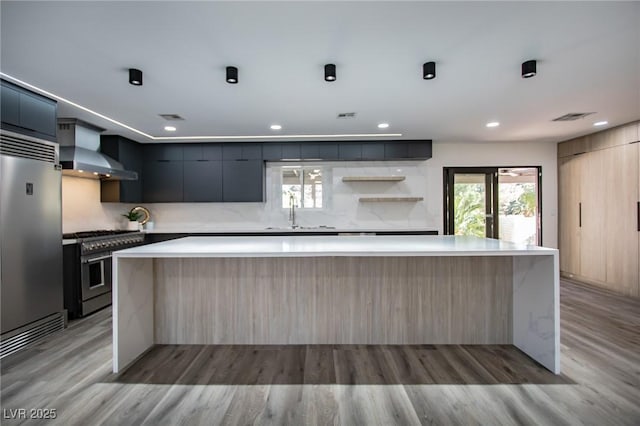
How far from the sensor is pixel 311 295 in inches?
106

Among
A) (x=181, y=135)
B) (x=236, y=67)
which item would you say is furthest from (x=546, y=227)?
(x=181, y=135)

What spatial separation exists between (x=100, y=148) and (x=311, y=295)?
160 inches

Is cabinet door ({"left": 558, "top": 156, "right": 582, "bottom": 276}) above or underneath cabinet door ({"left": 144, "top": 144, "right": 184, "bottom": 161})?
underneath

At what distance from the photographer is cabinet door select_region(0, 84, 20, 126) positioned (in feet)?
8.82

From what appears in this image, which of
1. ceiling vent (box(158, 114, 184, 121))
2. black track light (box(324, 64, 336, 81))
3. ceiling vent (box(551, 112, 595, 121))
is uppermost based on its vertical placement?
ceiling vent (box(158, 114, 184, 121))

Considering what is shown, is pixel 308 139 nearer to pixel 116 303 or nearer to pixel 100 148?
pixel 100 148

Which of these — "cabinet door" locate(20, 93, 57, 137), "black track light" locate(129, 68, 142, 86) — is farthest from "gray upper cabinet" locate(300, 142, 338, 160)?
"cabinet door" locate(20, 93, 57, 137)

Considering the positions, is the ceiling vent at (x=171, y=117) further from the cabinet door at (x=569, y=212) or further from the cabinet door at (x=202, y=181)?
the cabinet door at (x=569, y=212)

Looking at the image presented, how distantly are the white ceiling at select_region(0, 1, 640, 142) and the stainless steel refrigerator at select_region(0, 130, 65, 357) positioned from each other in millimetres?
670

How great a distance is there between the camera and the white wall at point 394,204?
564 cm

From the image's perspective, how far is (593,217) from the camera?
4945mm

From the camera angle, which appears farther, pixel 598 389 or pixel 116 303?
pixel 116 303

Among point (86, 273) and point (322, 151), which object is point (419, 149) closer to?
point (322, 151)

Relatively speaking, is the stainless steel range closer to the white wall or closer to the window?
the white wall
